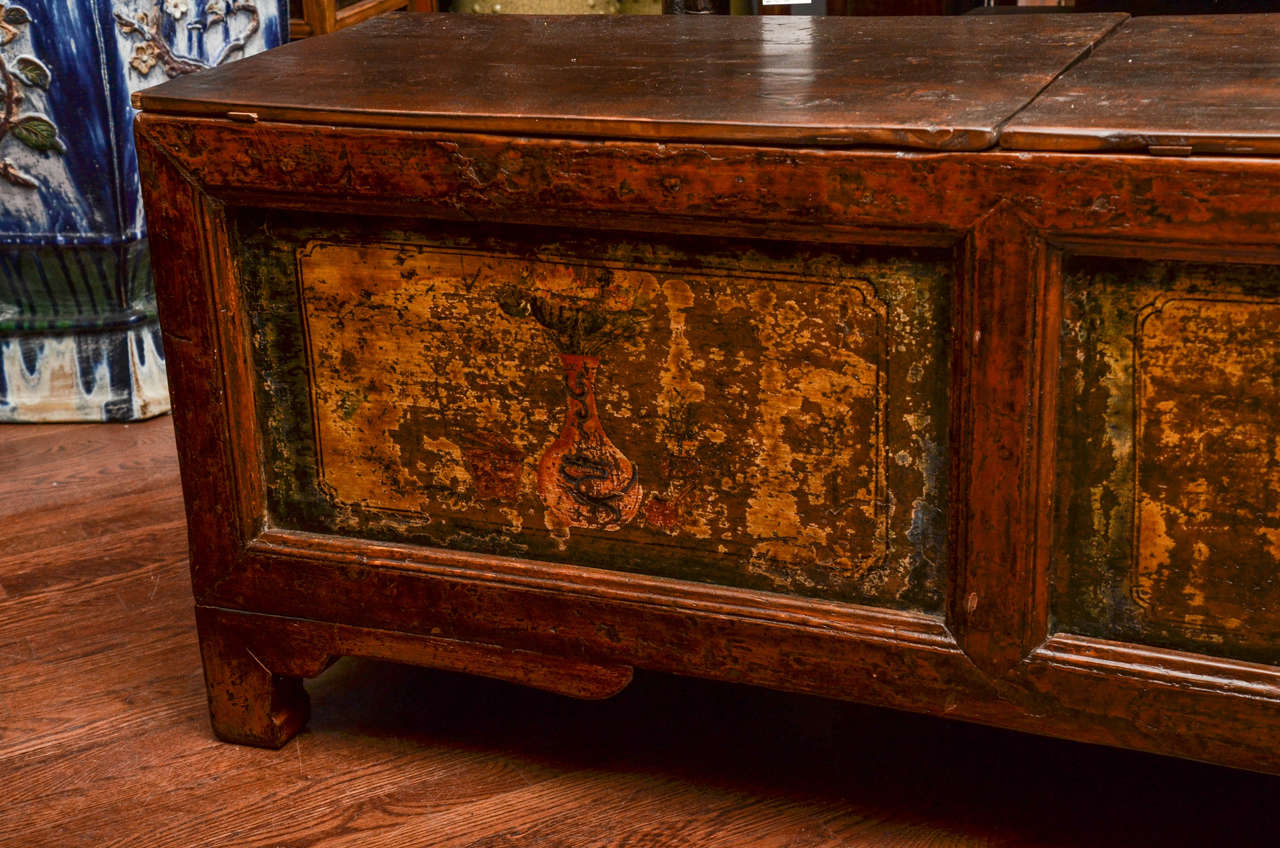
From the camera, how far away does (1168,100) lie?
1184 millimetres

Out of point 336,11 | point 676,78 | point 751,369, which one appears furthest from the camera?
point 336,11

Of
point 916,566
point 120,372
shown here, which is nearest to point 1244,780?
point 916,566

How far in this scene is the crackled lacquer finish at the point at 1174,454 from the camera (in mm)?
1128

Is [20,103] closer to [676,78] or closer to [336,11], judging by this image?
[336,11]

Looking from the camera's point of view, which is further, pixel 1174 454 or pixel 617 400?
pixel 617 400

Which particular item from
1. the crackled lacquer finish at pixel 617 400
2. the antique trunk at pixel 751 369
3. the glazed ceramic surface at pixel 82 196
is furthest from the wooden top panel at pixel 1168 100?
the glazed ceramic surface at pixel 82 196

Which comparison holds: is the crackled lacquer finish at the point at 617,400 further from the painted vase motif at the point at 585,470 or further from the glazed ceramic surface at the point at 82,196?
the glazed ceramic surface at the point at 82,196

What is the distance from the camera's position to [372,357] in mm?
1416

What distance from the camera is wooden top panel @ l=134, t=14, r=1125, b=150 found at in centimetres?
121

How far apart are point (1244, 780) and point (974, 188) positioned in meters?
0.69

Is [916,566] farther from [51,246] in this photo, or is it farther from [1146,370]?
[51,246]

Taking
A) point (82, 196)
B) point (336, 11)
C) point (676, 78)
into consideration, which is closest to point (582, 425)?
point (676, 78)

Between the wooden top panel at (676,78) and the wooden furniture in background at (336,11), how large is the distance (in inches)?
49.1

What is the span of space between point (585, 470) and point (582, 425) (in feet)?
0.15
